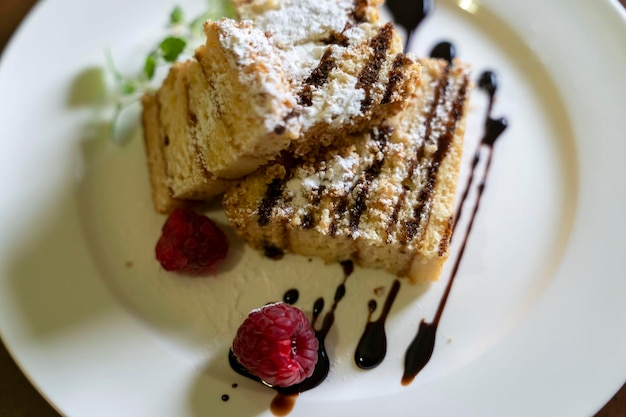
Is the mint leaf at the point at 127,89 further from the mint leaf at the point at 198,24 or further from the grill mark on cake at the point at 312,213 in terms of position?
the grill mark on cake at the point at 312,213

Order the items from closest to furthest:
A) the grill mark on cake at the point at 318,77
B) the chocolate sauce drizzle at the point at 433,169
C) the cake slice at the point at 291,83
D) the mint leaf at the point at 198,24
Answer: the cake slice at the point at 291,83
the grill mark on cake at the point at 318,77
the chocolate sauce drizzle at the point at 433,169
the mint leaf at the point at 198,24

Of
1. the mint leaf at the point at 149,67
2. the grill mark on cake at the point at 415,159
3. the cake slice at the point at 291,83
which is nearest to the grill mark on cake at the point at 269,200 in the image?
the cake slice at the point at 291,83

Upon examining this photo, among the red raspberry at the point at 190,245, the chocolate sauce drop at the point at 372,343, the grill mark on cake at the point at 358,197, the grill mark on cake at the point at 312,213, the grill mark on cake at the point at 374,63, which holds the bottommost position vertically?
the red raspberry at the point at 190,245

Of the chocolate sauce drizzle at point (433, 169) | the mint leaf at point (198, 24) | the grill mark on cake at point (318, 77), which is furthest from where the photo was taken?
the mint leaf at point (198, 24)

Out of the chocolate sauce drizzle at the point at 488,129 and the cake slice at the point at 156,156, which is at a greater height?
the chocolate sauce drizzle at the point at 488,129

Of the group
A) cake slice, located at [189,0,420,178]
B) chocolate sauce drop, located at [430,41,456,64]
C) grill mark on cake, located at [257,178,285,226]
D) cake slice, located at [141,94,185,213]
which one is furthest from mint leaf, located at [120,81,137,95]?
chocolate sauce drop, located at [430,41,456,64]

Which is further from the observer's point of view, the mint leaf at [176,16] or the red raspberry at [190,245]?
the mint leaf at [176,16]

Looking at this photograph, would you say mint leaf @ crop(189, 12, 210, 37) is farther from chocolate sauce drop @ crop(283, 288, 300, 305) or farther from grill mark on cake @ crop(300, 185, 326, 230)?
chocolate sauce drop @ crop(283, 288, 300, 305)

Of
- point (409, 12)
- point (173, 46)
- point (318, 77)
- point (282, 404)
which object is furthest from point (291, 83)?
point (282, 404)
